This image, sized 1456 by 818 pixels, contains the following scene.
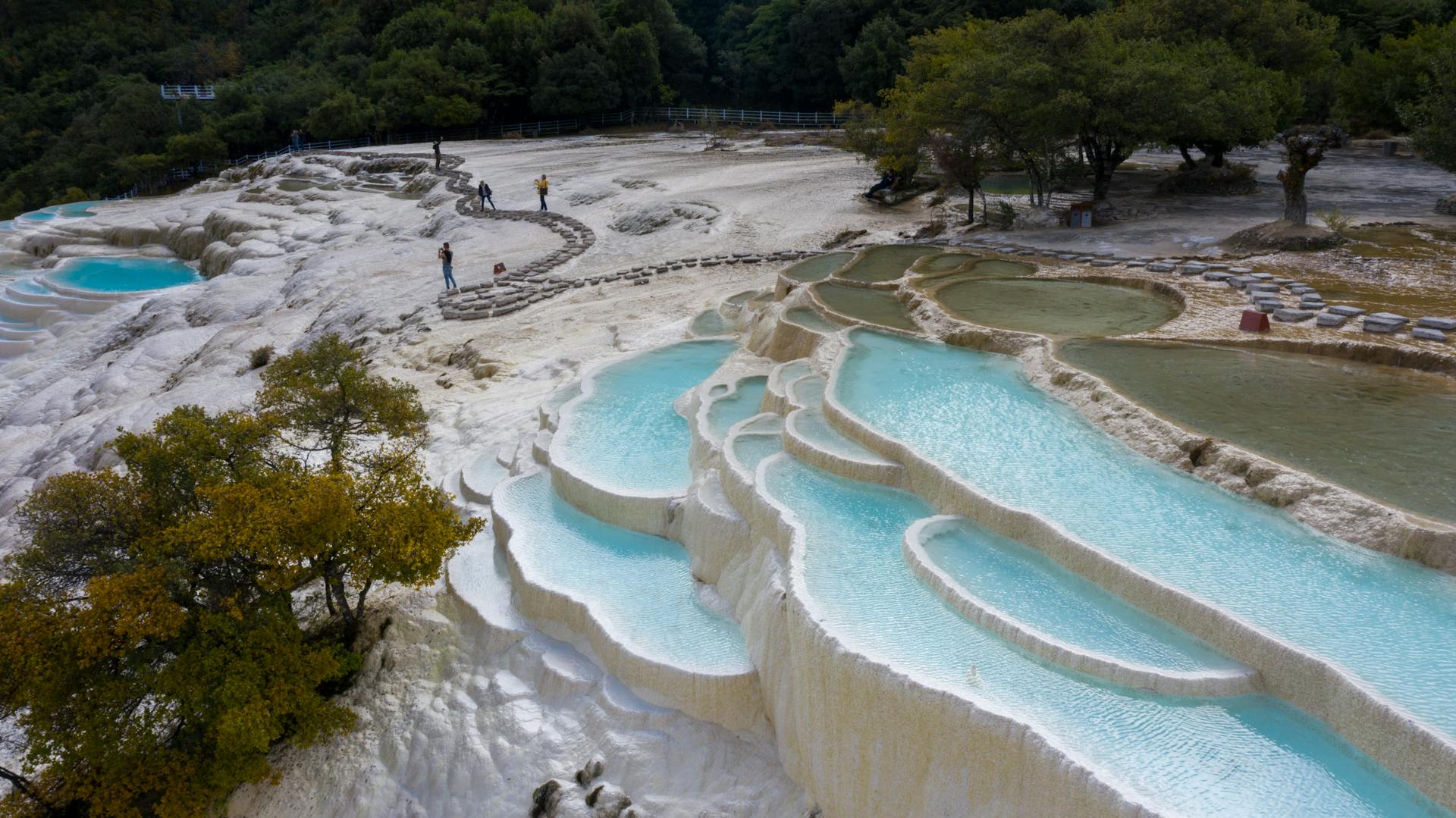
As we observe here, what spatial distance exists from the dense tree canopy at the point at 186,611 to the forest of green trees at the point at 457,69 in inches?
1229

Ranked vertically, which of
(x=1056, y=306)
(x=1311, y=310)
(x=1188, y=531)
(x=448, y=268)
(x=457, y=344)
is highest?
(x=1311, y=310)

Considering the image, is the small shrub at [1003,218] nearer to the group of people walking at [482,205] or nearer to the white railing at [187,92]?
the group of people walking at [482,205]

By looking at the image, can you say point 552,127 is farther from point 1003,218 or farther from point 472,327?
point 472,327

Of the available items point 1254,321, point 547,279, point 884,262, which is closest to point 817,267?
point 884,262

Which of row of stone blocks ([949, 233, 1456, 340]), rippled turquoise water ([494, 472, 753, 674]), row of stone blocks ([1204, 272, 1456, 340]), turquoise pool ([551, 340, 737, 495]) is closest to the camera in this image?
rippled turquoise water ([494, 472, 753, 674])

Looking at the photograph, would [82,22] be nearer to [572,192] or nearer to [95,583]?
[572,192]

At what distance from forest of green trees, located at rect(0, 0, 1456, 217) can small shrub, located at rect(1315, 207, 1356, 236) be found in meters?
11.9

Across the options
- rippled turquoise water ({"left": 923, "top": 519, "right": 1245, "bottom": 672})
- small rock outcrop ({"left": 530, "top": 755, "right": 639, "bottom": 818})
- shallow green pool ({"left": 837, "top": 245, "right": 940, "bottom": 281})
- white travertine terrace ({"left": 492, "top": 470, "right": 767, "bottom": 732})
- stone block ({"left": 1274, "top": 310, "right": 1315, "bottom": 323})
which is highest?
shallow green pool ({"left": 837, "top": 245, "right": 940, "bottom": 281})

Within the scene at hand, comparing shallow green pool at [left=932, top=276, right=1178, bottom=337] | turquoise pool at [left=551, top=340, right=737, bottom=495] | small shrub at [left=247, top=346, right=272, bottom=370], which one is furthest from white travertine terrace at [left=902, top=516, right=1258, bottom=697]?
small shrub at [left=247, top=346, right=272, bottom=370]

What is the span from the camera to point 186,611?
7426 millimetres

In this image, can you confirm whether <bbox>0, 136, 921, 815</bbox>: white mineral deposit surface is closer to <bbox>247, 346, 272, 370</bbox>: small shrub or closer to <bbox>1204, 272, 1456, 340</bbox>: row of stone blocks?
<bbox>247, 346, 272, 370</bbox>: small shrub

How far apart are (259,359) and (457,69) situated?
98.8 feet

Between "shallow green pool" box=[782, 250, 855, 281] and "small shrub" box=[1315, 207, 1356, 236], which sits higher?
"small shrub" box=[1315, 207, 1356, 236]

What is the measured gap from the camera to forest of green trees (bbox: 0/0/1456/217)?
4047 centimetres
